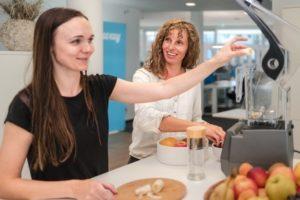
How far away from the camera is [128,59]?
780cm

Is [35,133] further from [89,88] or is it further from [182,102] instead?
[182,102]

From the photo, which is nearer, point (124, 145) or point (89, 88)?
point (89, 88)

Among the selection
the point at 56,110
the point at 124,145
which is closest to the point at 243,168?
the point at 56,110

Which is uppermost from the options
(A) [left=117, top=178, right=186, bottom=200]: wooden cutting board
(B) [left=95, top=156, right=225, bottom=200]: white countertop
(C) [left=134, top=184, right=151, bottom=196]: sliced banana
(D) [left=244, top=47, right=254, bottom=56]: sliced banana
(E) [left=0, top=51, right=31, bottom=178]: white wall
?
(D) [left=244, top=47, right=254, bottom=56]: sliced banana

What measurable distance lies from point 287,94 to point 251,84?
143 mm

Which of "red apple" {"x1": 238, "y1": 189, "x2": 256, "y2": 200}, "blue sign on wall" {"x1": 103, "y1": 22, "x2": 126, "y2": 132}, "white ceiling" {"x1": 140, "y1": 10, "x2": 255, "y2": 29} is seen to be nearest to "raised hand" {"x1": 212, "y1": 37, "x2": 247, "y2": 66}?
"red apple" {"x1": 238, "y1": 189, "x2": 256, "y2": 200}

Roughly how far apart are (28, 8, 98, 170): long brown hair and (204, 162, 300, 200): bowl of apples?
535 mm

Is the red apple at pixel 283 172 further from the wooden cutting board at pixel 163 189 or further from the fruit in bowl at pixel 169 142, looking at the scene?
the fruit in bowl at pixel 169 142

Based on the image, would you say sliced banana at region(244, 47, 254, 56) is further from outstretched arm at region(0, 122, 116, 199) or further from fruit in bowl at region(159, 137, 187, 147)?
outstretched arm at region(0, 122, 116, 199)

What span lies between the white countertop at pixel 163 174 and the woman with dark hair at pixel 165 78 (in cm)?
26

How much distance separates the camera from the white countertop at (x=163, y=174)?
139 centimetres

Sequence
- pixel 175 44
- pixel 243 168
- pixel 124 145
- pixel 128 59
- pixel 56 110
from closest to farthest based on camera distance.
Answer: pixel 243 168, pixel 56 110, pixel 175 44, pixel 124 145, pixel 128 59

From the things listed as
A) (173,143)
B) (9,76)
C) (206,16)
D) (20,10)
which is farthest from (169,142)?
(206,16)

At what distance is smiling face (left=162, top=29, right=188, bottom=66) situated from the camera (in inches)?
77.9
